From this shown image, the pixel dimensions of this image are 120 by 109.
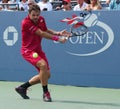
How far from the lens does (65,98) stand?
7855 millimetres

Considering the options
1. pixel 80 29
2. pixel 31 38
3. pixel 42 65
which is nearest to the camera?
pixel 42 65

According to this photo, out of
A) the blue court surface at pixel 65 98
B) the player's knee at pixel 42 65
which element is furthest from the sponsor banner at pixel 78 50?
the player's knee at pixel 42 65

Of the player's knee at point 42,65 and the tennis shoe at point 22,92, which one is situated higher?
the player's knee at point 42,65

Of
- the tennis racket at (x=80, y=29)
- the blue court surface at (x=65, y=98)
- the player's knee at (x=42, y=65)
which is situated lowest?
the blue court surface at (x=65, y=98)

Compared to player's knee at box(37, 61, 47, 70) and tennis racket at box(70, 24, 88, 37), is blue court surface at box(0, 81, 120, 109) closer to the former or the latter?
player's knee at box(37, 61, 47, 70)

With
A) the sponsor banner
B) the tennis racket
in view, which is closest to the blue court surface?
the sponsor banner

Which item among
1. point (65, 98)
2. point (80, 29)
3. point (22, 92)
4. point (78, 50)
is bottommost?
point (65, 98)

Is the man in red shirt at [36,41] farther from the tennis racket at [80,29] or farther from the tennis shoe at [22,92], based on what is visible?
the tennis racket at [80,29]

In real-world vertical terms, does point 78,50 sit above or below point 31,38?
below

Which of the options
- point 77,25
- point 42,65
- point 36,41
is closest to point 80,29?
point 77,25

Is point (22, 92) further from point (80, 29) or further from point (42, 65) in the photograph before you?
point (80, 29)

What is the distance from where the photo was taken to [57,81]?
383 inches

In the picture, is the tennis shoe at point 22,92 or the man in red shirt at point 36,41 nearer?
the man in red shirt at point 36,41

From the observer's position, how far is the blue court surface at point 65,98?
6938 mm
